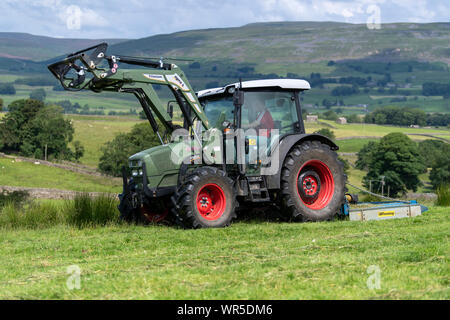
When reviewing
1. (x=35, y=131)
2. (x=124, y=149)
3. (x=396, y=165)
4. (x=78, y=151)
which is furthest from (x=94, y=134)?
(x=396, y=165)

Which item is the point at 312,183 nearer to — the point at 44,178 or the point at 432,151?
the point at 44,178

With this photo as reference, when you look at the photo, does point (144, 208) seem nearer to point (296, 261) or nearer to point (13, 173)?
point (296, 261)

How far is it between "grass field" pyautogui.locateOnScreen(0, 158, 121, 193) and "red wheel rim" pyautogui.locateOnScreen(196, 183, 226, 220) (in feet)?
152

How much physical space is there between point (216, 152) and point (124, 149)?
206ft

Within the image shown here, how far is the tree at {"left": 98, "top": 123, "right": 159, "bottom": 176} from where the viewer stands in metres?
71.3

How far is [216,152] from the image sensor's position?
466 inches

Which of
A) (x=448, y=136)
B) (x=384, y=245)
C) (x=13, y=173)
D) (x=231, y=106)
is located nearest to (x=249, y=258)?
(x=384, y=245)

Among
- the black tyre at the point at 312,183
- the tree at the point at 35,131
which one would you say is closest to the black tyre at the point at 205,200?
the black tyre at the point at 312,183

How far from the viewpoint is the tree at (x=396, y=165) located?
73375 mm

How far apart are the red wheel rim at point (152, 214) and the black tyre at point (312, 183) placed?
2563 millimetres

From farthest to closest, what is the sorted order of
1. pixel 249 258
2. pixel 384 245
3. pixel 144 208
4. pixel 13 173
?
pixel 13 173 → pixel 144 208 → pixel 384 245 → pixel 249 258

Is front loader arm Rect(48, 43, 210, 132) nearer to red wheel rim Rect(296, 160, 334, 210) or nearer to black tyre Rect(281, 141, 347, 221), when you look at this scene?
black tyre Rect(281, 141, 347, 221)

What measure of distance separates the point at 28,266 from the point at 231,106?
5.65 m
